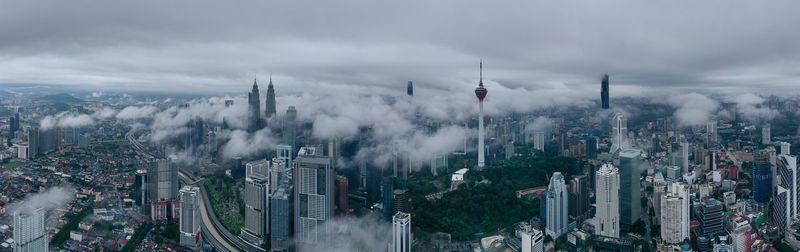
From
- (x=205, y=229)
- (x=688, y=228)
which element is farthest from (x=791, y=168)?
(x=205, y=229)

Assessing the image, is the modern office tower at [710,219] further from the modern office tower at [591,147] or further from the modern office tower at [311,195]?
the modern office tower at [311,195]

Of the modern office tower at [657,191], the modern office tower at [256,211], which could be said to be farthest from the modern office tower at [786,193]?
the modern office tower at [256,211]

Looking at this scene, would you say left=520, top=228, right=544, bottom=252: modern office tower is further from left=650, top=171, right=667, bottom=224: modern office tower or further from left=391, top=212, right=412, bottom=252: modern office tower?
left=650, top=171, right=667, bottom=224: modern office tower

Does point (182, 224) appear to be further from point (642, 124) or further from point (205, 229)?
point (642, 124)

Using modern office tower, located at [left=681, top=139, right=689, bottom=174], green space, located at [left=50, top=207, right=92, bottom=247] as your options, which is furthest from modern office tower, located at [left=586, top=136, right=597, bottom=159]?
green space, located at [left=50, top=207, right=92, bottom=247]

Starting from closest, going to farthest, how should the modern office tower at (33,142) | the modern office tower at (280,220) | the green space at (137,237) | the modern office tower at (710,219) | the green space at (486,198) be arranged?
the green space at (137,237)
the modern office tower at (33,142)
the modern office tower at (280,220)
the green space at (486,198)
the modern office tower at (710,219)

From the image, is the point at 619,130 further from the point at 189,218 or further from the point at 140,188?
the point at 140,188
